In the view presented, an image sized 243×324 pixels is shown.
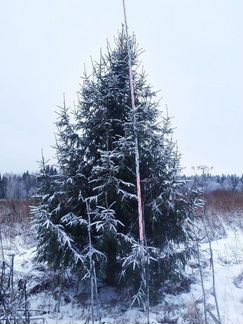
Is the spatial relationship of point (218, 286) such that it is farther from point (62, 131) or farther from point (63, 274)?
point (62, 131)

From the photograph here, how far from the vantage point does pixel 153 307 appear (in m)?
6.66

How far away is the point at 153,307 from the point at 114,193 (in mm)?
2030

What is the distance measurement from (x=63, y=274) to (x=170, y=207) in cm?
252

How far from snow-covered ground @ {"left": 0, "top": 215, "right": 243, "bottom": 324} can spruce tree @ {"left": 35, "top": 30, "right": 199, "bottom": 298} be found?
438 mm

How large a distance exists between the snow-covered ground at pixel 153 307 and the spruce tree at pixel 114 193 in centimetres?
44

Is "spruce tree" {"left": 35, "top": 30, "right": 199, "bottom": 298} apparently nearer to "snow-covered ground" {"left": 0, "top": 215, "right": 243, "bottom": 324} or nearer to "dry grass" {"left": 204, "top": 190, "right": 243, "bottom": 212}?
"snow-covered ground" {"left": 0, "top": 215, "right": 243, "bottom": 324}

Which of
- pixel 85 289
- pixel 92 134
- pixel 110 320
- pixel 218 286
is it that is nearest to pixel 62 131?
pixel 92 134

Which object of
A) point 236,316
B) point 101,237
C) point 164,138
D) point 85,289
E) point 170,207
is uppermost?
point 164,138

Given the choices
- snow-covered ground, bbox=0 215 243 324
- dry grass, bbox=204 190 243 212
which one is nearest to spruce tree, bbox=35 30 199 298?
snow-covered ground, bbox=0 215 243 324

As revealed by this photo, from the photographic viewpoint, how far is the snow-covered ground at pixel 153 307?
628 cm

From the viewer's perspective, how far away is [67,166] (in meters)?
7.15

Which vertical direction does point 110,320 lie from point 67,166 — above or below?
below

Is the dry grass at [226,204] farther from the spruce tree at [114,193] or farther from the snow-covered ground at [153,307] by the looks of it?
the spruce tree at [114,193]

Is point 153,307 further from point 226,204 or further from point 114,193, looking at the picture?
point 226,204
